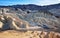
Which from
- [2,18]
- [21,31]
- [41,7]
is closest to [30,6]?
[41,7]

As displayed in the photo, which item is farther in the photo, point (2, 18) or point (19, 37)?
point (2, 18)

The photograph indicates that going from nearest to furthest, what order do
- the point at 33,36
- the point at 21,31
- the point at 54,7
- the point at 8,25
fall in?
the point at 33,36 → the point at 21,31 → the point at 8,25 → the point at 54,7

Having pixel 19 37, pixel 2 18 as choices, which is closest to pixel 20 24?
pixel 2 18

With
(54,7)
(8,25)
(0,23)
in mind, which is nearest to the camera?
(8,25)

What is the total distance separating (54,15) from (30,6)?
3.01 meters

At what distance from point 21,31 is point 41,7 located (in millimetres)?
11097

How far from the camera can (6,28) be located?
25.4 feet

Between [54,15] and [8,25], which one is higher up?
[8,25]

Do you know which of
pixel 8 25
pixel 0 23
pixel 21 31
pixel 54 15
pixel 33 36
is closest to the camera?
pixel 33 36

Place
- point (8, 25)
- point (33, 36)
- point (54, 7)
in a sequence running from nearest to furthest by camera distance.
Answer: point (33, 36) → point (8, 25) → point (54, 7)

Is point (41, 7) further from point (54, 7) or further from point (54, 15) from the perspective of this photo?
point (54, 15)

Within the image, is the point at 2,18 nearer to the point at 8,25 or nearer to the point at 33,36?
the point at 8,25

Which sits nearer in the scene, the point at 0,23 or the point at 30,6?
the point at 0,23

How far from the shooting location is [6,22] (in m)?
8.16
